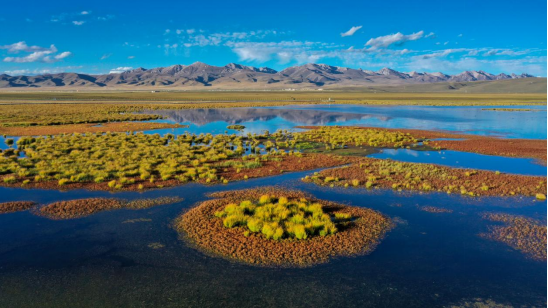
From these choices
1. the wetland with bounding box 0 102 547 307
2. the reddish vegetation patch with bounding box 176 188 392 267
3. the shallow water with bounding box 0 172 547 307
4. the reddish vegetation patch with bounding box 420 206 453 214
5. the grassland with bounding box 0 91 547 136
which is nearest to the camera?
the shallow water with bounding box 0 172 547 307

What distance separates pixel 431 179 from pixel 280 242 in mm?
14986

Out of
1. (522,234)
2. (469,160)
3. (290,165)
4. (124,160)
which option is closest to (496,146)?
→ (469,160)

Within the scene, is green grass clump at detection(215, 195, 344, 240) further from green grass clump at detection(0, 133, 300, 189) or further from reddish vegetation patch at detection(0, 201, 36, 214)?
reddish vegetation patch at detection(0, 201, 36, 214)

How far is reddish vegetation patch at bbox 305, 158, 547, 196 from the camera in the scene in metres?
22.0

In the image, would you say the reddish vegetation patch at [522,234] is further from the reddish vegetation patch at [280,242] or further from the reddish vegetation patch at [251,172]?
the reddish vegetation patch at [251,172]

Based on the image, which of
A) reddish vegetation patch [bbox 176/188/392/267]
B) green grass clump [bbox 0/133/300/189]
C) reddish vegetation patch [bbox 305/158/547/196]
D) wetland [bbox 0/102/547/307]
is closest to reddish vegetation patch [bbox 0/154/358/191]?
wetland [bbox 0/102/547/307]

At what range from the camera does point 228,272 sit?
12.3 metres

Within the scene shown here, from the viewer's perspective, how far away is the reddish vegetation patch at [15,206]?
721 inches

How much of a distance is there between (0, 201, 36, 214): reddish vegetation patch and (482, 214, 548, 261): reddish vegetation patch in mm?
23721

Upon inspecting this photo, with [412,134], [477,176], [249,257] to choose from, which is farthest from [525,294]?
[412,134]

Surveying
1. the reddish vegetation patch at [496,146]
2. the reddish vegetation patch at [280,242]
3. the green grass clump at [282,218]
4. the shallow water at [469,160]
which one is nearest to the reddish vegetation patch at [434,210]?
the reddish vegetation patch at [280,242]

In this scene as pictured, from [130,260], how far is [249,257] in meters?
4.64

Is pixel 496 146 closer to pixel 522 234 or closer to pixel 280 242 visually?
pixel 522 234

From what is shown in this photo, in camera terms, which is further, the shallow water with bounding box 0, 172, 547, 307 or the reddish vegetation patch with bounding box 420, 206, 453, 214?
the reddish vegetation patch with bounding box 420, 206, 453, 214
